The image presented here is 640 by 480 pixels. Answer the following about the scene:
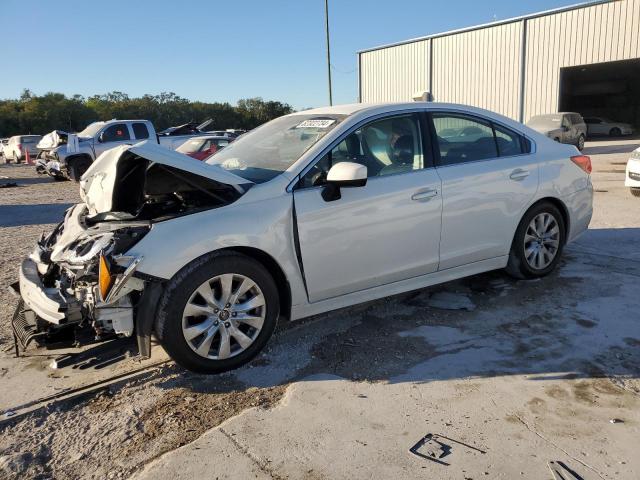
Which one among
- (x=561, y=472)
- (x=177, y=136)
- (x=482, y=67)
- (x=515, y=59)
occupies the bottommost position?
(x=561, y=472)

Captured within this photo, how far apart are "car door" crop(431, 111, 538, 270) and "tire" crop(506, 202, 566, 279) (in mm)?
126

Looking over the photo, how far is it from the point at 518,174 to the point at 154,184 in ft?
9.94

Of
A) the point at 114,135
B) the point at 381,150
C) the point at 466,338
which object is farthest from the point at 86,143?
→ the point at 466,338

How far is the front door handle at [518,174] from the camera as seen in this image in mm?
4680

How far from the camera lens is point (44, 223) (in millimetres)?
9672

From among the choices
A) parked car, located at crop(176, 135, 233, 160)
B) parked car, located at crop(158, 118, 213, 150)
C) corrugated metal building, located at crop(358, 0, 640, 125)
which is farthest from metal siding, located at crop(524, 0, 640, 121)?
parked car, located at crop(176, 135, 233, 160)

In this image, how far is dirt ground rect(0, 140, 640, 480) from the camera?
258cm

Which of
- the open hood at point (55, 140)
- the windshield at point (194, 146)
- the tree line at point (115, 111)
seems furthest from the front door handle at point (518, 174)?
the tree line at point (115, 111)

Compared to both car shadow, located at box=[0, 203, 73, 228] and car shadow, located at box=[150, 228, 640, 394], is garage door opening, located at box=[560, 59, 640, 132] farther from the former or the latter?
car shadow, located at box=[150, 228, 640, 394]

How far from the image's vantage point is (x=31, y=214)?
11000 mm

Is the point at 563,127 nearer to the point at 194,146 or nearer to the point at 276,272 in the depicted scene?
the point at 194,146

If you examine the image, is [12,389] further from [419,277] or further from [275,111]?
[275,111]

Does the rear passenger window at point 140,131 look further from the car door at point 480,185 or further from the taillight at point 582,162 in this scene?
the taillight at point 582,162

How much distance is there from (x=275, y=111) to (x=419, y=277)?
222 feet
